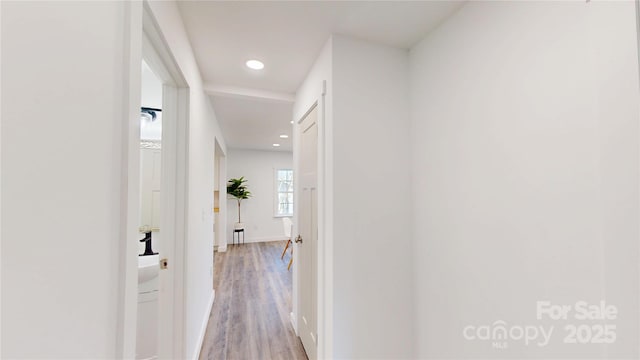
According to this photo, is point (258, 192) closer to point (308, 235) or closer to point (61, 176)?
point (308, 235)

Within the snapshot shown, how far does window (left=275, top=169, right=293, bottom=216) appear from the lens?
6.82 metres

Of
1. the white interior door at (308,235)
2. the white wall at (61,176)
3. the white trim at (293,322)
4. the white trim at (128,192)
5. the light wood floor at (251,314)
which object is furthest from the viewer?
the white trim at (293,322)

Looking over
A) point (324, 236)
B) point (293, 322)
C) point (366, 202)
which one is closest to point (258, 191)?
point (293, 322)

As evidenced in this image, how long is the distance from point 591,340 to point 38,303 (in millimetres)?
1629

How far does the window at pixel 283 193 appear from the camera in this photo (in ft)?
22.4

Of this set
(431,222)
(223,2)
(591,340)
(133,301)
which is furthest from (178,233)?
(591,340)

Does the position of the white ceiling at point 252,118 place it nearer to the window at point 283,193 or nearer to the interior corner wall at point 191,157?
the interior corner wall at point 191,157

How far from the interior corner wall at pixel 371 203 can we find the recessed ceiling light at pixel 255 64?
71 cm

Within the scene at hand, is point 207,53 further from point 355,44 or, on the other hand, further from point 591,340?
point 591,340

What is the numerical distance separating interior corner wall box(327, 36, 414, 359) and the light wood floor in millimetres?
789

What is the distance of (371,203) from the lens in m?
1.68

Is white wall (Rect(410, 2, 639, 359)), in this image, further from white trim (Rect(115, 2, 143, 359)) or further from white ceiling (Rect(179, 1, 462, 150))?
white trim (Rect(115, 2, 143, 359))

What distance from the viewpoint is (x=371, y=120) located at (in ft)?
5.57

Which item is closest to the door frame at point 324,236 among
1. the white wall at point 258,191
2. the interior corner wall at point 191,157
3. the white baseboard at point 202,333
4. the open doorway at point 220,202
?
the interior corner wall at point 191,157
